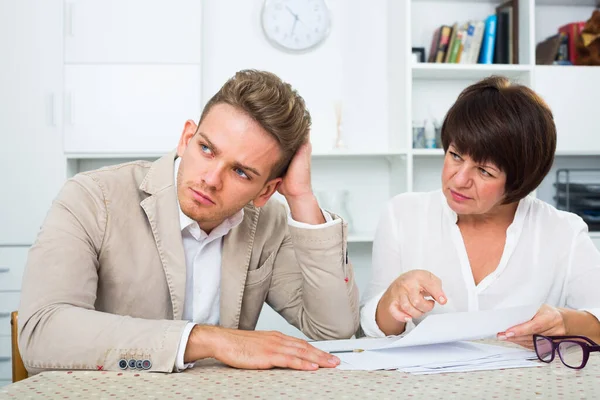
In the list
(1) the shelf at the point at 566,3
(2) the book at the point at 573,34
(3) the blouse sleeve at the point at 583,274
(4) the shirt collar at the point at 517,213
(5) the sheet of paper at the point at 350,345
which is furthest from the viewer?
(1) the shelf at the point at 566,3

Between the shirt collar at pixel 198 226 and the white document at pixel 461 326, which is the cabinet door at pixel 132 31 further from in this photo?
the white document at pixel 461 326

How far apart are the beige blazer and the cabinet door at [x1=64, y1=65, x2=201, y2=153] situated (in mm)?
1687

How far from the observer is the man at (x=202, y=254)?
43.4 inches

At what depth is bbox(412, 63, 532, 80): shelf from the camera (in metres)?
3.39

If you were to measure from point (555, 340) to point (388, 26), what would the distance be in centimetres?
280

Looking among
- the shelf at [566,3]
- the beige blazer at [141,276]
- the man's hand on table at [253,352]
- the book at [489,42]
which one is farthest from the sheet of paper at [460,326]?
the shelf at [566,3]

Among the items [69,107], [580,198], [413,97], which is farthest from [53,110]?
[580,198]

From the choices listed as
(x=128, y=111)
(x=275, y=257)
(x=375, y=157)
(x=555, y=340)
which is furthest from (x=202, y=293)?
(x=375, y=157)

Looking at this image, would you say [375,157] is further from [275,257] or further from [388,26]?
[275,257]

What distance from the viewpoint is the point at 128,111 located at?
3.26 metres

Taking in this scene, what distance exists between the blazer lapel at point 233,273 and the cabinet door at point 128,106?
5.94ft

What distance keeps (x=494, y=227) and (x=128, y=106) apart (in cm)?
203

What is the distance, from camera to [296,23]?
3576 millimetres

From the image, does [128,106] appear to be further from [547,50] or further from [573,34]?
[573,34]
